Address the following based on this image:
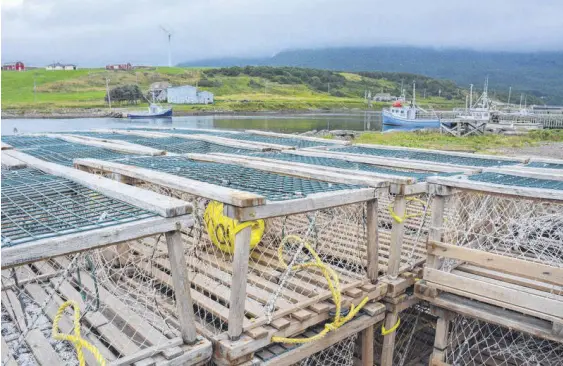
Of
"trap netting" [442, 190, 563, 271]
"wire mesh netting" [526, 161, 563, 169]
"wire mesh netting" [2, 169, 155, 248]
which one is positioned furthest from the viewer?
"wire mesh netting" [526, 161, 563, 169]

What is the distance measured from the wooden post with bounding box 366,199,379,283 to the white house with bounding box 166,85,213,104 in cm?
8455

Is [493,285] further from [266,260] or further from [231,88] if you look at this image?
[231,88]

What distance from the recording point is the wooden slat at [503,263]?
404 cm

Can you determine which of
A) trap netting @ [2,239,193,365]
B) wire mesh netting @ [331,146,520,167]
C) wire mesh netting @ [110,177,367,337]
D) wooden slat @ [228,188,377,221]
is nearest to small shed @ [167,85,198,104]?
wire mesh netting @ [331,146,520,167]

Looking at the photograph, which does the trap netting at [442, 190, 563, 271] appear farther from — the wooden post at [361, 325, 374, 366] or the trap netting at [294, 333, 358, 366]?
the trap netting at [294, 333, 358, 366]

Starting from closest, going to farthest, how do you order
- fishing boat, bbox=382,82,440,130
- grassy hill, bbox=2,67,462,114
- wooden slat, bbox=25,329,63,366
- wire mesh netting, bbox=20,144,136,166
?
wooden slat, bbox=25,329,63,366, wire mesh netting, bbox=20,144,136,166, fishing boat, bbox=382,82,440,130, grassy hill, bbox=2,67,462,114

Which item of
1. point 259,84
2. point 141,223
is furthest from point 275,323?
point 259,84

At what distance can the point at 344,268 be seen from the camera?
529 centimetres

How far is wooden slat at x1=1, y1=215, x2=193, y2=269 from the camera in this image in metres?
2.42

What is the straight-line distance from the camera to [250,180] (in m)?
4.41

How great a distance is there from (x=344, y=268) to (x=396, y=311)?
788mm

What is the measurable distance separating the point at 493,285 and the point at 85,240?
3655 millimetres

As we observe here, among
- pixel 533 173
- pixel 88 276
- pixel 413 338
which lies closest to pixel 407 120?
pixel 413 338

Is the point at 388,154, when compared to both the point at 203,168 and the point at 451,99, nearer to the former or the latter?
the point at 203,168
